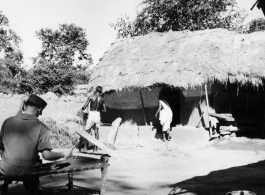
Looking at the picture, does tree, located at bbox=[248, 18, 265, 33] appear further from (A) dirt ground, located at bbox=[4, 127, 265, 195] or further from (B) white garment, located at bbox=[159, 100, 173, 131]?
(B) white garment, located at bbox=[159, 100, 173, 131]

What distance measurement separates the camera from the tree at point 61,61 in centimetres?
2331

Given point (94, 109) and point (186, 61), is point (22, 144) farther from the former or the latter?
point (186, 61)

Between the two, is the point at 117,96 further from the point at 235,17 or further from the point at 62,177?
the point at 235,17

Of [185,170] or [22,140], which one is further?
[185,170]


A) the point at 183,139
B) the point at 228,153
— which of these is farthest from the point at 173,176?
the point at 183,139

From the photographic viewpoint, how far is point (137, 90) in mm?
12219

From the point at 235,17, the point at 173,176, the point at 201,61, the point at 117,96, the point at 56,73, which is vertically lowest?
the point at 173,176

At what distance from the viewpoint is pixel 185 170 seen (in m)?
6.66

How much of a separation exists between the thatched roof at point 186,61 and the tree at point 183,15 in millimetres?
6996

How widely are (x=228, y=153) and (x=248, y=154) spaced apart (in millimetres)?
522

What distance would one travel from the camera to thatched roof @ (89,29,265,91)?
10.3 meters

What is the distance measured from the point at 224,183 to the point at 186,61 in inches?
245

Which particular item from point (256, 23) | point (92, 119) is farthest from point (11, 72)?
point (256, 23)

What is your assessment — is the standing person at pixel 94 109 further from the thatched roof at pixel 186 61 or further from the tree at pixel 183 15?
the tree at pixel 183 15
